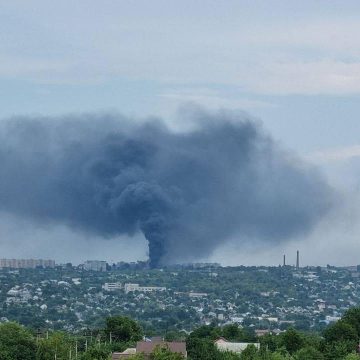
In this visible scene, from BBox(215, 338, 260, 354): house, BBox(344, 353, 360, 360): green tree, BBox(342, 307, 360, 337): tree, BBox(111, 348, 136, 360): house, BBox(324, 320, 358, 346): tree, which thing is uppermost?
BBox(342, 307, 360, 337): tree

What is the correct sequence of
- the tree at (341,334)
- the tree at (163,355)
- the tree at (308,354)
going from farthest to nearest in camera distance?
1. the tree at (341,334)
2. the tree at (308,354)
3. the tree at (163,355)

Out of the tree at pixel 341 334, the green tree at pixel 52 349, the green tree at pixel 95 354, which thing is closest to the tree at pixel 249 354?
the green tree at pixel 95 354

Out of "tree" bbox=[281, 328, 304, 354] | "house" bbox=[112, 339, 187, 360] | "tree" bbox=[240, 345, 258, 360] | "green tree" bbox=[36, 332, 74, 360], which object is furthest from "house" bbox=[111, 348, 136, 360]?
"tree" bbox=[281, 328, 304, 354]

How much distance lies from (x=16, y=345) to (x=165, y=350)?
892cm

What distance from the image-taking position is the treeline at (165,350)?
65.1 metres

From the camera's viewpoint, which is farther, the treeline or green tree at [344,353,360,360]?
the treeline

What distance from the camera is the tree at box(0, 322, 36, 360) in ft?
213

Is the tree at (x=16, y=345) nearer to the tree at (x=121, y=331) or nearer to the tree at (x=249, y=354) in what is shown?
the tree at (x=249, y=354)

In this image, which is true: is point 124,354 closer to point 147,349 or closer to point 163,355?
point 147,349

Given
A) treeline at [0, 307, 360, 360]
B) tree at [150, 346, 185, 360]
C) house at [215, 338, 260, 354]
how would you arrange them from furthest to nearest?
house at [215, 338, 260, 354] → treeline at [0, 307, 360, 360] → tree at [150, 346, 185, 360]

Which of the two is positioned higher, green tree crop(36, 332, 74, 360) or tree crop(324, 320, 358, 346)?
tree crop(324, 320, 358, 346)

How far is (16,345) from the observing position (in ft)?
219

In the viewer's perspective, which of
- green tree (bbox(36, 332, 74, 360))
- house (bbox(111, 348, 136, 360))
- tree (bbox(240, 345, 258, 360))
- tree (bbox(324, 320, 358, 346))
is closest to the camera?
house (bbox(111, 348, 136, 360))

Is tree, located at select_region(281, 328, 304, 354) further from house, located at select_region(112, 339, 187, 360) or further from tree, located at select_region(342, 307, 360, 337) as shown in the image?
house, located at select_region(112, 339, 187, 360)
